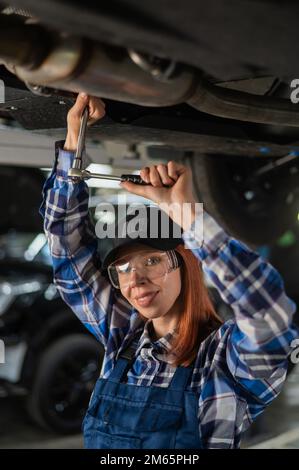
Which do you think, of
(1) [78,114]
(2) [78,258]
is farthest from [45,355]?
(1) [78,114]

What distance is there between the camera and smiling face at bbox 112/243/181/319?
4.21ft

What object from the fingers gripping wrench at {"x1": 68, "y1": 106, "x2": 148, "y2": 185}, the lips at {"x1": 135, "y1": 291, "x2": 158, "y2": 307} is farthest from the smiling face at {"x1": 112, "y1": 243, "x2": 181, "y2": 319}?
the fingers gripping wrench at {"x1": 68, "y1": 106, "x2": 148, "y2": 185}

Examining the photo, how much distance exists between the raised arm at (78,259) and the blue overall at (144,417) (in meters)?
0.15

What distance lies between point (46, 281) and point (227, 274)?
274 cm

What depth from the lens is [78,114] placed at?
129 centimetres

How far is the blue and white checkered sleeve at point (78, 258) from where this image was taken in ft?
4.56

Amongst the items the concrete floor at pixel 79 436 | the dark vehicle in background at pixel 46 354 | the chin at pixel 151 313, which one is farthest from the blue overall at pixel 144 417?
the dark vehicle in background at pixel 46 354

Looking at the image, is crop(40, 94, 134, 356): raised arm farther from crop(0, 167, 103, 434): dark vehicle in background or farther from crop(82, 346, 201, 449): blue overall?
crop(0, 167, 103, 434): dark vehicle in background

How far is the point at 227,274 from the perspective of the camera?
1.02 meters

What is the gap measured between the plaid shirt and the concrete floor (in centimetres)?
173

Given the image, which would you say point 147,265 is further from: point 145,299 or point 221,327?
point 221,327
